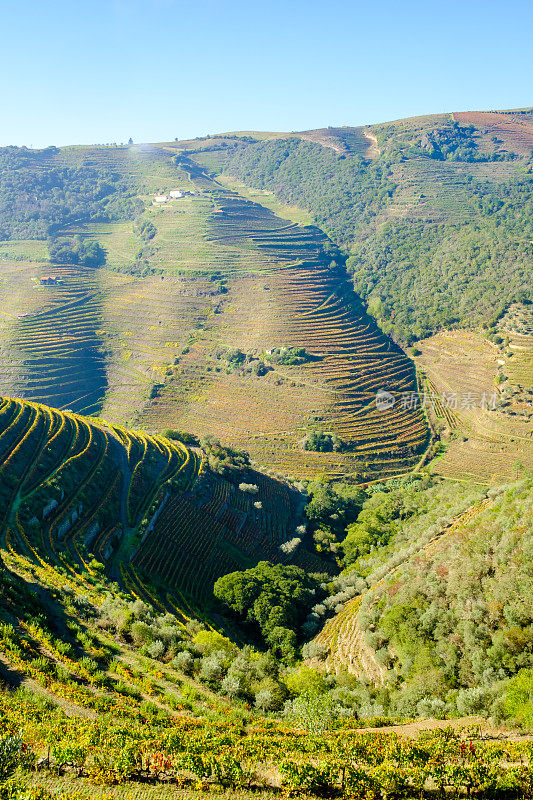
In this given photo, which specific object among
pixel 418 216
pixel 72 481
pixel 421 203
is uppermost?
pixel 421 203

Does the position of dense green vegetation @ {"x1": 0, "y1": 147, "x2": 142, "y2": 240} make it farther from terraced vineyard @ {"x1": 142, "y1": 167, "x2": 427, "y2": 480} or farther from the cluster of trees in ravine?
the cluster of trees in ravine

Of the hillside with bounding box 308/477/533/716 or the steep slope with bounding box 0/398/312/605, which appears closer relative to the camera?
the hillside with bounding box 308/477/533/716

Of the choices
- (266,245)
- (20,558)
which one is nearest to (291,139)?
(266,245)

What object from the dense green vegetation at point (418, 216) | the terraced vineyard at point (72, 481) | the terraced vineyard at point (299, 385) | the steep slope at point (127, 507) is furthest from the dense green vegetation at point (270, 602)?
the dense green vegetation at point (418, 216)

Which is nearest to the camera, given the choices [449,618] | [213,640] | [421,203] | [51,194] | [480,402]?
[449,618]

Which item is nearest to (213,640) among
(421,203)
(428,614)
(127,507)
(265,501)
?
(428,614)

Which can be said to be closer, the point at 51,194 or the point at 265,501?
the point at 265,501

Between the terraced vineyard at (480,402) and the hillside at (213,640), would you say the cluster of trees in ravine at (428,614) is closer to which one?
the hillside at (213,640)

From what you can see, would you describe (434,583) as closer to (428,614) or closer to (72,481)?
(428,614)

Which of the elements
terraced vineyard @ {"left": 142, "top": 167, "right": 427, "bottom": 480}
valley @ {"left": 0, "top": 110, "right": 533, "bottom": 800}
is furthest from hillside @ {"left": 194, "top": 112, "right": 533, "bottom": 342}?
terraced vineyard @ {"left": 142, "top": 167, "right": 427, "bottom": 480}
